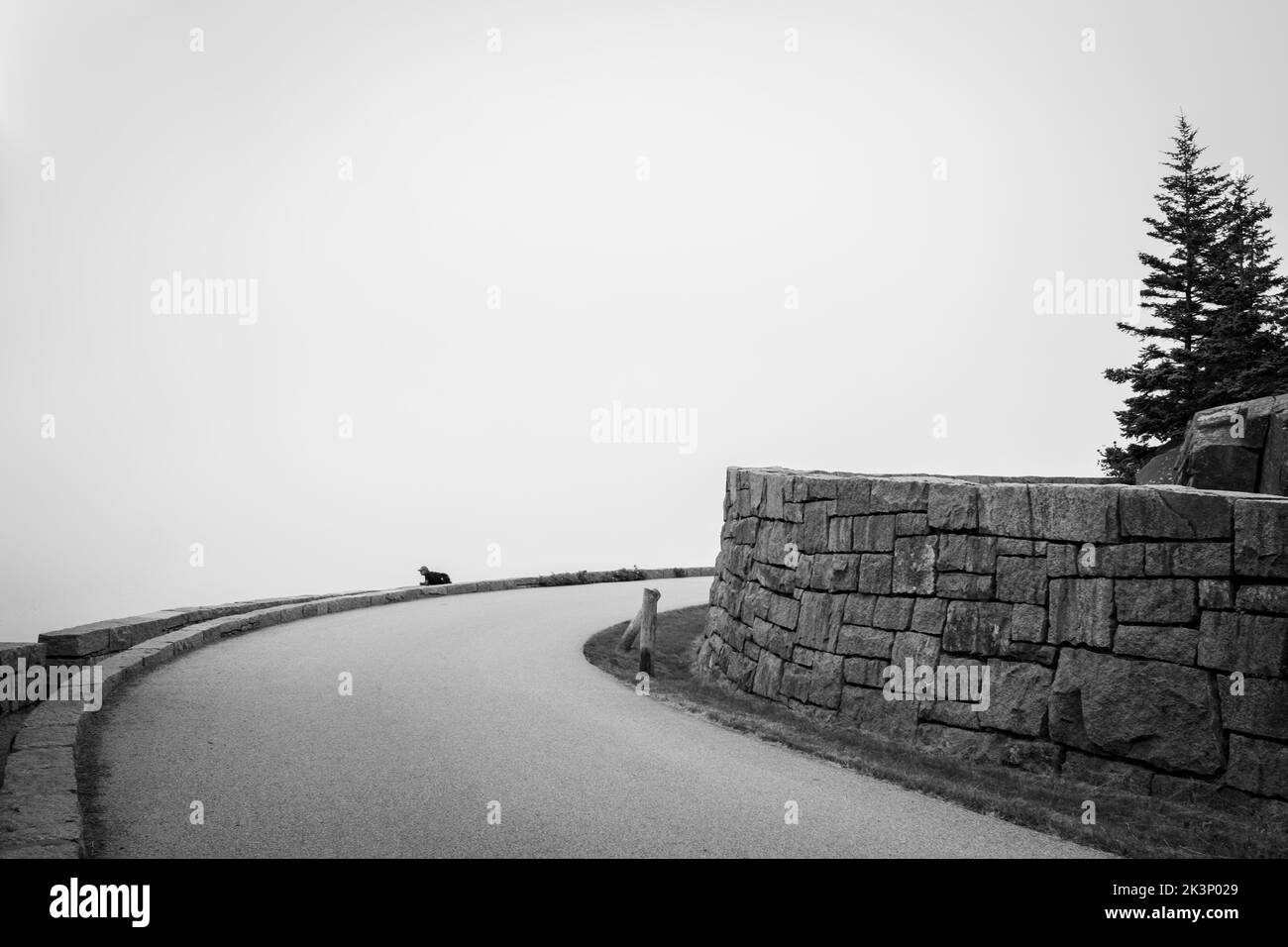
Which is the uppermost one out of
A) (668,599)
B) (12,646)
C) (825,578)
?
(825,578)

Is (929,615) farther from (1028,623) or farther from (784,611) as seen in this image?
(784,611)

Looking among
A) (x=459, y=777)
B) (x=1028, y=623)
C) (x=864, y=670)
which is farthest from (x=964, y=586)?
(x=459, y=777)

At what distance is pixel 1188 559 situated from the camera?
24.5 ft

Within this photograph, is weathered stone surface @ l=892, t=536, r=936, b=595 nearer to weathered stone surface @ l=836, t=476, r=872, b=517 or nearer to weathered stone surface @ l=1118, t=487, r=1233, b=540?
weathered stone surface @ l=836, t=476, r=872, b=517

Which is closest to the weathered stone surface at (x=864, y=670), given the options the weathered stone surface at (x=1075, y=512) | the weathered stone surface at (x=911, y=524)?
the weathered stone surface at (x=911, y=524)

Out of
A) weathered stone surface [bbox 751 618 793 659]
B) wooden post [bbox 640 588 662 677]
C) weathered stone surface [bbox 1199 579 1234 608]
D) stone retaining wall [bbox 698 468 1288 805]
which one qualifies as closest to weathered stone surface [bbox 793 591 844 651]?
stone retaining wall [bbox 698 468 1288 805]

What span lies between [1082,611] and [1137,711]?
927mm

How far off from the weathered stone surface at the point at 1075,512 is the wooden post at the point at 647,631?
6270 millimetres

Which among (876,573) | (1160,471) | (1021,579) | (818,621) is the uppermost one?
(1160,471)

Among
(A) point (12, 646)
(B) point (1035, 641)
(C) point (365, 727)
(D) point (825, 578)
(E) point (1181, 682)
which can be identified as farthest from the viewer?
(D) point (825, 578)

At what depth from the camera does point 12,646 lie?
9.86m
